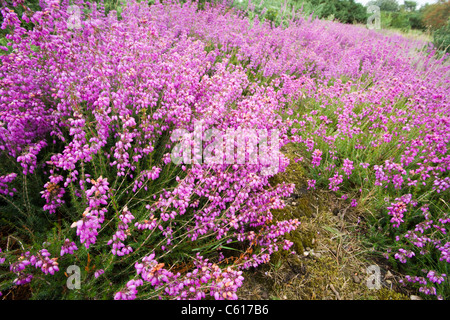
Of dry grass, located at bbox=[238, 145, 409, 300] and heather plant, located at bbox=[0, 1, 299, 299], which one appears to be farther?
dry grass, located at bbox=[238, 145, 409, 300]

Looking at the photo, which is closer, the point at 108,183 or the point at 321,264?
the point at 108,183

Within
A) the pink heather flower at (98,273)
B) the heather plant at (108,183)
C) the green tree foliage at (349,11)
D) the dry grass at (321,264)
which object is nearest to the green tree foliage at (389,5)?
the green tree foliage at (349,11)

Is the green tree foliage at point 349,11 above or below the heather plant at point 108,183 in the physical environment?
above

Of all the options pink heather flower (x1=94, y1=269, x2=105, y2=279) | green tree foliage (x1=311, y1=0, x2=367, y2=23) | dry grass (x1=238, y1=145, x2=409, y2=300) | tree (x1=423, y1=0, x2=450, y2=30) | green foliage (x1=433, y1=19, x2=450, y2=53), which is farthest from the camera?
tree (x1=423, y1=0, x2=450, y2=30)

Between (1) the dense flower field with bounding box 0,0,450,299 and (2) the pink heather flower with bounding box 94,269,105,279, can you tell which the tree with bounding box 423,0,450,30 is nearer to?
(1) the dense flower field with bounding box 0,0,450,299

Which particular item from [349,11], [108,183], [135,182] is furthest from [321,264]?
[349,11]

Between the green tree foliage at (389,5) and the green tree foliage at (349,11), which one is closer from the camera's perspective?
the green tree foliage at (349,11)

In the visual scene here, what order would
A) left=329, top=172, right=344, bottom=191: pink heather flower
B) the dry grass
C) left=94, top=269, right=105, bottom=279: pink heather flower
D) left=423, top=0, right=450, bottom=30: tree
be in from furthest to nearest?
1. left=423, top=0, right=450, bottom=30: tree
2. left=329, top=172, right=344, bottom=191: pink heather flower
3. the dry grass
4. left=94, top=269, right=105, bottom=279: pink heather flower

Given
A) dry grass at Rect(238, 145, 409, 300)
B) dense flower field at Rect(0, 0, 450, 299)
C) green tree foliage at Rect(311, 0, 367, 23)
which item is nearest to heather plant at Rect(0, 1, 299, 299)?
dense flower field at Rect(0, 0, 450, 299)

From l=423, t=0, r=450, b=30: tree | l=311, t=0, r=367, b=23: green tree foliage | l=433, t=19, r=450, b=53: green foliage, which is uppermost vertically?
l=423, t=0, r=450, b=30: tree

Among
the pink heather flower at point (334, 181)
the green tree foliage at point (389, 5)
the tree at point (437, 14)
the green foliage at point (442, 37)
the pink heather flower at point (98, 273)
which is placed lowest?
the pink heather flower at point (98, 273)

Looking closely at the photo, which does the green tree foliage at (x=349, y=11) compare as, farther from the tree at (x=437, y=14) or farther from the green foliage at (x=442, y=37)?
the green foliage at (x=442, y=37)

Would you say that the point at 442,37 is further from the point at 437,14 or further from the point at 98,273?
the point at 437,14
